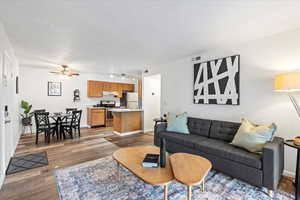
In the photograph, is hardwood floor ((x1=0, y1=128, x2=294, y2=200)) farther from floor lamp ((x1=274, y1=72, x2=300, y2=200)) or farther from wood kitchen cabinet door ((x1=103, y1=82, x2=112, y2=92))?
wood kitchen cabinet door ((x1=103, y1=82, x2=112, y2=92))

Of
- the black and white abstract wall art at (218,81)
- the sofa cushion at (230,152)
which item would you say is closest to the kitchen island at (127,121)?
the black and white abstract wall art at (218,81)

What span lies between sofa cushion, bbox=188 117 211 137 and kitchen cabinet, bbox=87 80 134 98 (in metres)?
4.68

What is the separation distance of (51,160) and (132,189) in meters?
2.02

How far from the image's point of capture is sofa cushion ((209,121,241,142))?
2.72m

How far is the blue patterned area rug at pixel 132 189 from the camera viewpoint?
1820 millimetres

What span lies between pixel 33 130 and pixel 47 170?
12.2ft

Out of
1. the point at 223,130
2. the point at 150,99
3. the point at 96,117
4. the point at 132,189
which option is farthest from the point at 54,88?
the point at 223,130

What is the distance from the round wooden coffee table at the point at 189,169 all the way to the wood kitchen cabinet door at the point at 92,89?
5475mm

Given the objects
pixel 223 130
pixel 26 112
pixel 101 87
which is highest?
pixel 101 87

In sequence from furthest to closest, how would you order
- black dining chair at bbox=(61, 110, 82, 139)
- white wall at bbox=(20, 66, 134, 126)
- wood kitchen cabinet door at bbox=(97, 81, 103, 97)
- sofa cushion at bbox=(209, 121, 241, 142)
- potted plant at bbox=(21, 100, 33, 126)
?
wood kitchen cabinet door at bbox=(97, 81, 103, 97) → white wall at bbox=(20, 66, 134, 126) → potted plant at bbox=(21, 100, 33, 126) → black dining chair at bbox=(61, 110, 82, 139) → sofa cushion at bbox=(209, 121, 241, 142)

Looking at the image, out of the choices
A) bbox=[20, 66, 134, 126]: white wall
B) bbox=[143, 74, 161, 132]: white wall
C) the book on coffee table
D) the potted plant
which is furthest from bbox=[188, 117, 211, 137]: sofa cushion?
the potted plant

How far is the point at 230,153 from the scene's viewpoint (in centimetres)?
218

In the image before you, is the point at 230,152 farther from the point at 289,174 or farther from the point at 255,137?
the point at 289,174

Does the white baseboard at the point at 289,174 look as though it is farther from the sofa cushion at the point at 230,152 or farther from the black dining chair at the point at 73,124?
the black dining chair at the point at 73,124
